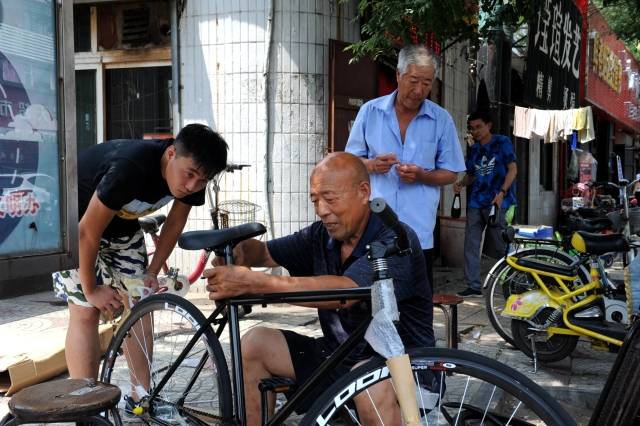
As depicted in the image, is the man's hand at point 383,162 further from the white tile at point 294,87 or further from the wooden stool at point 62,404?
the white tile at point 294,87

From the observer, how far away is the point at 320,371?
7.23ft

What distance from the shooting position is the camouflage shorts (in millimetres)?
3232

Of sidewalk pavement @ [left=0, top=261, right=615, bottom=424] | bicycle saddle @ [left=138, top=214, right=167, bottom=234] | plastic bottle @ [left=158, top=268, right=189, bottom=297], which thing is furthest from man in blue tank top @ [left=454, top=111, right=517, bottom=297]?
plastic bottle @ [left=158, top=268, right=189, bottom=297]

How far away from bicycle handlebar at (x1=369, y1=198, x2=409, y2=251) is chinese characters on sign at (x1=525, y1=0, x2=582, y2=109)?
6.07 meters

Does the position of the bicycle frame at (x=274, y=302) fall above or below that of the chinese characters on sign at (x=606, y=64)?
below

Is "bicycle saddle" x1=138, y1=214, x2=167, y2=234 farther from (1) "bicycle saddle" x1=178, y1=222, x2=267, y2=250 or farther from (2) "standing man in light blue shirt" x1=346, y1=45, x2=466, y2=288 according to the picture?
(1) "bicycle saddle" x1=178, y1=222, x2=267, y2=250

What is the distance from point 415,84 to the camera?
140 inches

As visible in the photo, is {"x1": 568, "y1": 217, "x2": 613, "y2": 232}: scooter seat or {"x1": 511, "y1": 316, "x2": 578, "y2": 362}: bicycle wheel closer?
{"x1": 511, "y1": 316, "x2": 578, "y2": 362}: bicycle wheel

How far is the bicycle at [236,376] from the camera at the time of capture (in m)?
1.92

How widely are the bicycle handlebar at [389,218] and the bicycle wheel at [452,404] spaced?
1.06 ft

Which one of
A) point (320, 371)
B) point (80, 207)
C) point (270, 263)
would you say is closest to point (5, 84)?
point (80, 207)

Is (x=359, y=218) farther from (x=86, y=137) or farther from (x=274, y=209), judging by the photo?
(x=86, y=137)

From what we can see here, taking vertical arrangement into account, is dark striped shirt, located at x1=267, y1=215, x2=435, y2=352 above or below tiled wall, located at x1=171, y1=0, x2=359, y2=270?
below

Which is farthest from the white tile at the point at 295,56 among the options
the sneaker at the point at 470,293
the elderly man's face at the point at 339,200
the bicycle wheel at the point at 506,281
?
the elderly man's face at the point at 339,200
